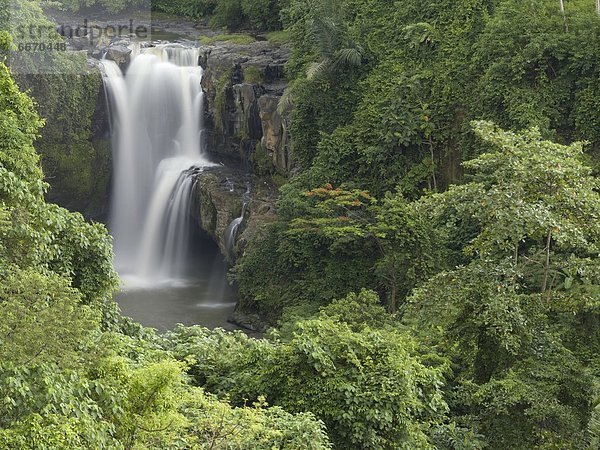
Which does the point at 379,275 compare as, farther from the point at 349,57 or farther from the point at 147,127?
the point at 147,127

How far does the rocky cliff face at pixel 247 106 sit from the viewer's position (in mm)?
23359

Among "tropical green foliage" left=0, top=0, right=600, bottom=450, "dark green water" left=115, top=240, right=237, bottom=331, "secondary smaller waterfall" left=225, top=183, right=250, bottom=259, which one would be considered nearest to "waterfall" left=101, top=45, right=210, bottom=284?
"dark green water" left=115, top=240, right=237, bottom=331

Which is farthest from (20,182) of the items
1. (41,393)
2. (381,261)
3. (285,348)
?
(381,261)

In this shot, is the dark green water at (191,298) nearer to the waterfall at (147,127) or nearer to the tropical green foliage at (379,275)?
the tropical green foliage at (379,275)

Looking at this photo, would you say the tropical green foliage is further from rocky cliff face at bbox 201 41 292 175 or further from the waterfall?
the waterfall

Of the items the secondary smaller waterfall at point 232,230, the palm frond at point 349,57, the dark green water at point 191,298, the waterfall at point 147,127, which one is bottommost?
the dark green water at point 191,298

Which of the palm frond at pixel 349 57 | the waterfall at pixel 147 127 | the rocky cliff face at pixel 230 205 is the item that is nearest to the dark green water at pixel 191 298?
the rocky cliff face at pixel 230 205

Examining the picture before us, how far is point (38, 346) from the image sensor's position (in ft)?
19.5

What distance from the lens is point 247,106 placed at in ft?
79.7

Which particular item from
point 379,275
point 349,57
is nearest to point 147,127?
point 349,57

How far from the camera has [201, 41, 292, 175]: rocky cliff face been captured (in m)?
23.4

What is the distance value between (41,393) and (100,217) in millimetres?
21904

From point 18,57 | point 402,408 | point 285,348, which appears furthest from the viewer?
point 18,57

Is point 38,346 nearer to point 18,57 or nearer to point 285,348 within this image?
point 285,348
